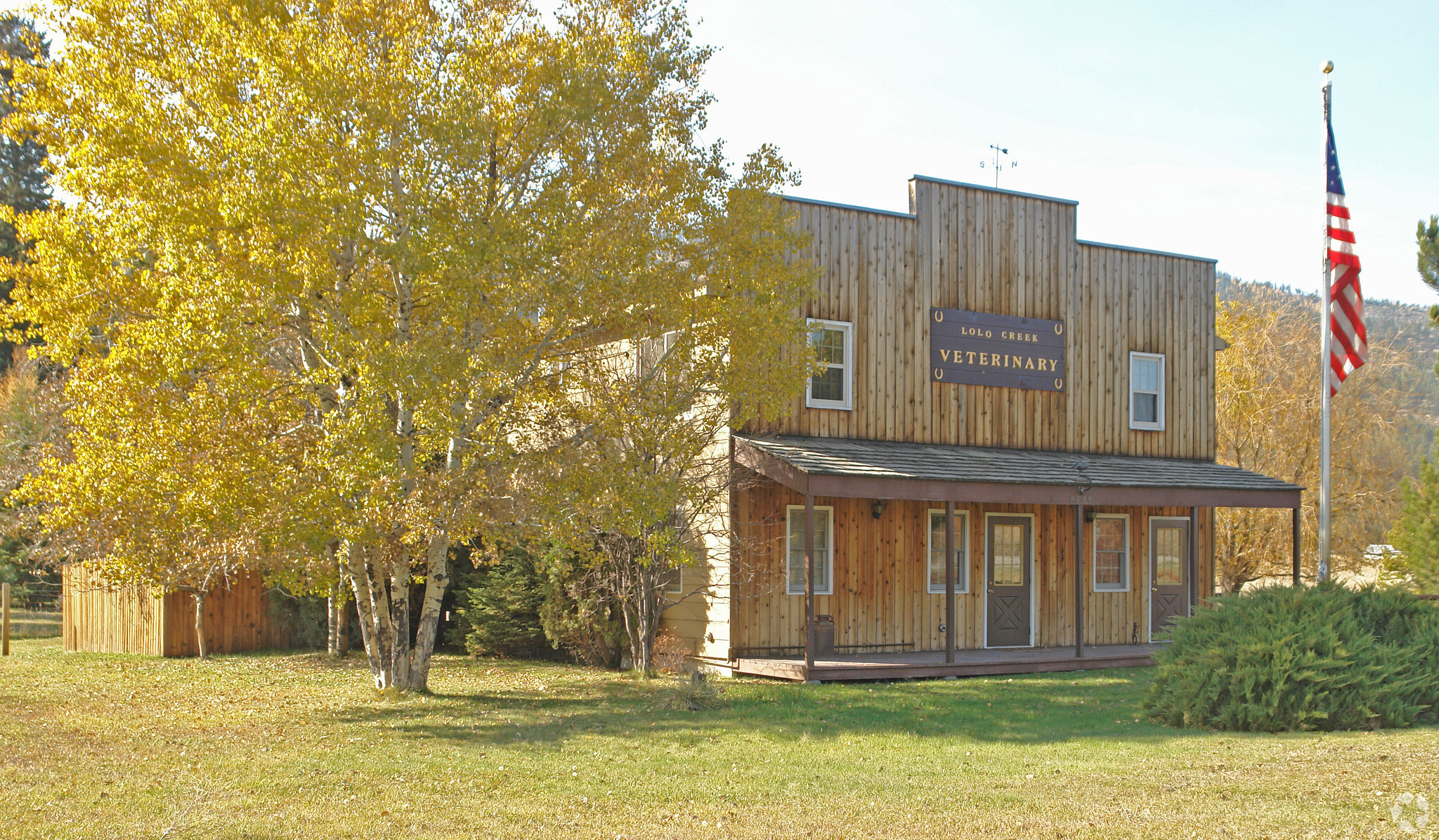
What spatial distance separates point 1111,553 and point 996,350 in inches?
166

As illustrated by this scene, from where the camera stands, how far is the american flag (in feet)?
54.4

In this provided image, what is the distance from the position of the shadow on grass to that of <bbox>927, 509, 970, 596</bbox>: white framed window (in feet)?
8.95

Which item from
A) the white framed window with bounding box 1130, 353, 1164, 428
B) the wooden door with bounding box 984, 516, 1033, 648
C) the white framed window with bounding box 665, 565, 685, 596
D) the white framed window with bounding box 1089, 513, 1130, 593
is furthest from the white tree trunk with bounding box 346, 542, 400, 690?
the white framed window with bounding box 1130, 353, 1164, 428

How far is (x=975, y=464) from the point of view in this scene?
57.5 ft

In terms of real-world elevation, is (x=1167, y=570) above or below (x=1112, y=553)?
below

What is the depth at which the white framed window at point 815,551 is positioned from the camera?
1712 centimetres

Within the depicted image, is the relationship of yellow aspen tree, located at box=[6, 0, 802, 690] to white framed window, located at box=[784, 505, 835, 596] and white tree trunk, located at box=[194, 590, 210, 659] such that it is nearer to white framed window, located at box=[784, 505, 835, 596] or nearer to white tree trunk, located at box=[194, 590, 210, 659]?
white framed window, located at box=[784, 505, 835, 596]

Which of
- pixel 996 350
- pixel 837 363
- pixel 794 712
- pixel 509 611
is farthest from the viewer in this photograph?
pixel 996 350

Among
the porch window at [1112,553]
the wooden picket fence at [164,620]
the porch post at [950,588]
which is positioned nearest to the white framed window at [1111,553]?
the porch window at [1112,553]

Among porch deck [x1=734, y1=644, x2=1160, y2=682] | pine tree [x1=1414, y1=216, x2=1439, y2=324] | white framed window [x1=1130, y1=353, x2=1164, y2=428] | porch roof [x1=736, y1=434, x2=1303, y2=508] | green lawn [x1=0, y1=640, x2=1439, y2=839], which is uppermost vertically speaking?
pine tree [x1=1414, y1=216, x2=1439, y2=324]

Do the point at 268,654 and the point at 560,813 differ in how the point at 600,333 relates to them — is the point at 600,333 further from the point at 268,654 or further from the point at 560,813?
the point at 268,654

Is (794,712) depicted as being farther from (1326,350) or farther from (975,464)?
(1326,350)

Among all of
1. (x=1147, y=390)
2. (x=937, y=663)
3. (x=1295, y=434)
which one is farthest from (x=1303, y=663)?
(x=1295, y=434)

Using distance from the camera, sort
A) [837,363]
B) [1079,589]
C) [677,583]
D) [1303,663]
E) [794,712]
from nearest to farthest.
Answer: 1. [1303,663]
2. [794,712]
3. [1079,589]
4. [677,583]
5. [837,363]
